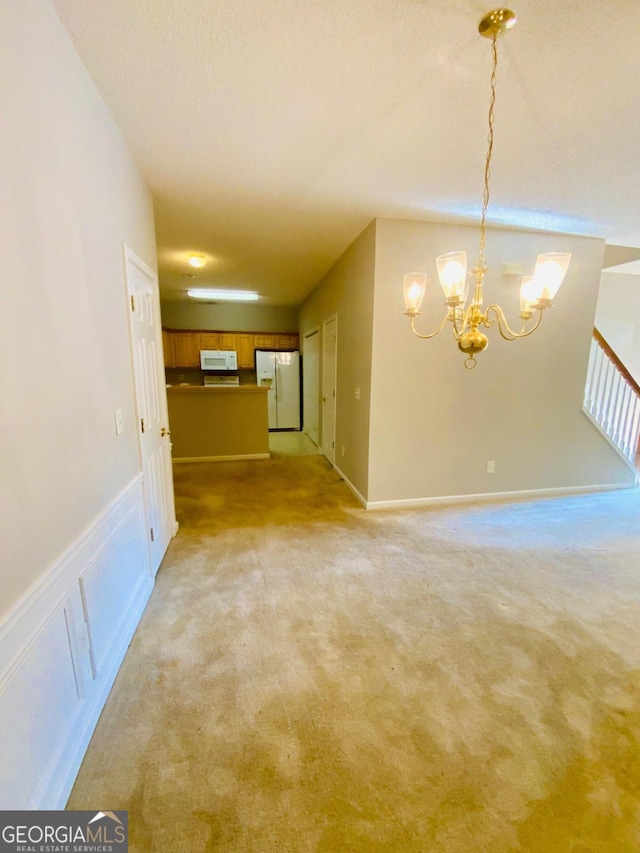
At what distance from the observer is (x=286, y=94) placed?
1.61m

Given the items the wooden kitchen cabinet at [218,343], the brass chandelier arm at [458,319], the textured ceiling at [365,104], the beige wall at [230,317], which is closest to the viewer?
the textured ceiling at [365,104]

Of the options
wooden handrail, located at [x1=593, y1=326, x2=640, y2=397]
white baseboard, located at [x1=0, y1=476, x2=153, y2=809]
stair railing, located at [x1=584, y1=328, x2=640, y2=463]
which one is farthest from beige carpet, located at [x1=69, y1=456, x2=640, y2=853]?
wooden handrail, located at [x1=593, y1=326, x2=640, y2=397]

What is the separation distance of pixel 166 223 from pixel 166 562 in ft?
9.57

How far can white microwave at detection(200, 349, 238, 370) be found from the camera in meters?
6.66

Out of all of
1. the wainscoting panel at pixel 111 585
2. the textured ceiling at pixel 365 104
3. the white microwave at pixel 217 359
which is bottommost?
the wainscoting panel at pixel 111 585

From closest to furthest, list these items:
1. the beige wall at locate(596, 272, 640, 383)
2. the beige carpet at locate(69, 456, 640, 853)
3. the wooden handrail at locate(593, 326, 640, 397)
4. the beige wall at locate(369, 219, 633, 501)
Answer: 1. the beige carpet at locate(69, 456, 640, 853)
2. the beige wall at locate(369, 219, 633, 501)
3. the wooden handrail at locate(593, 326, 640, 397)
4. the beige wall at locate(596, 272, 640, 383)

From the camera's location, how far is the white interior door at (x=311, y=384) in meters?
5.67

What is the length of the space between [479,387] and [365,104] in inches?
102

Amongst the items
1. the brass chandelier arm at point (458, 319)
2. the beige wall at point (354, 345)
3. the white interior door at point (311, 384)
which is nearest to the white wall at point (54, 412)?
the brass chandelier arm at point (458, 319)

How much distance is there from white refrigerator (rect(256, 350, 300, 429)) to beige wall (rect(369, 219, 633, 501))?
12.8 ft

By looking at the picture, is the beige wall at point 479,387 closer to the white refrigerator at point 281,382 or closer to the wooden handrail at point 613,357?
the wooden handrail at point 613,357

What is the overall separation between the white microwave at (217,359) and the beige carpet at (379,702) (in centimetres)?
457

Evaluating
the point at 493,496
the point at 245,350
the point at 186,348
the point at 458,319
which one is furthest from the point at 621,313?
the point at 186,348

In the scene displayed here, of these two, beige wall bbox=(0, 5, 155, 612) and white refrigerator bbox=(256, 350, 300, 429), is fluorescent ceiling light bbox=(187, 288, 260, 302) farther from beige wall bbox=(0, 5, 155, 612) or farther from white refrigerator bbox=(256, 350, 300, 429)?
beige wall bbox=(0, 5, 155, 612)
